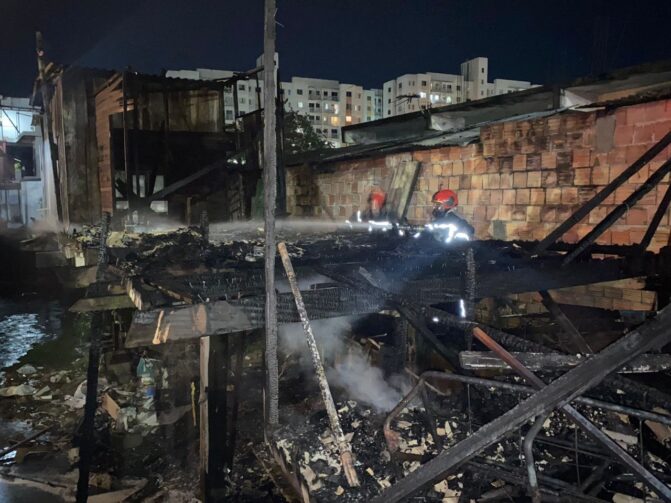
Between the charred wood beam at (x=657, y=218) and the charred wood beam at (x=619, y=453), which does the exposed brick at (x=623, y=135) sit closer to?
the charred wood beam at (x=657, y=218)

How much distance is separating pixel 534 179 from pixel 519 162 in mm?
424

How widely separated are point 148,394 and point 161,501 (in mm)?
2117

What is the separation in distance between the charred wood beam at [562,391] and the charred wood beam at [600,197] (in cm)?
347

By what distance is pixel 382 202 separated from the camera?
415 inches

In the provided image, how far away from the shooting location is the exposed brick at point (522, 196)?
7.57 m

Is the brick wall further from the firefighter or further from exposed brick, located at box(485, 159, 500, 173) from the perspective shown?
the firefighter

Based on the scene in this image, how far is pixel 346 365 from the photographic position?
19.9 feet

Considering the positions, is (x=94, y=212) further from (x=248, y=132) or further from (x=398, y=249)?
(x=398, y=249)

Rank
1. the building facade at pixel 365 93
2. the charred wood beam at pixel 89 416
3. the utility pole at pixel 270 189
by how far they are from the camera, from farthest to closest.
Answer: the building facade at pixel 365 93 < the charred wood beam at pixel 89 416 < the utility pole at pixel 270 189

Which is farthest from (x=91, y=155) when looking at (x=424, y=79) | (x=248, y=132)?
(x=424, y=79)

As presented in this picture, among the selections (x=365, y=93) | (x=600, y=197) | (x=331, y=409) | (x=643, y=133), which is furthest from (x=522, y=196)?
(x=365, y=93)

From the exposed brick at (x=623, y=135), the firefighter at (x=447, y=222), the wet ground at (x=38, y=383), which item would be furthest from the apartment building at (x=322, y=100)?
the exposed brick at (x=623, y=135)

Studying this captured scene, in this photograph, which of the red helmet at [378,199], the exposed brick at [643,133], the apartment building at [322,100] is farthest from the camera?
the apartment building at [322,100]

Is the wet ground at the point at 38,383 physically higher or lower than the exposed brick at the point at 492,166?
lower
